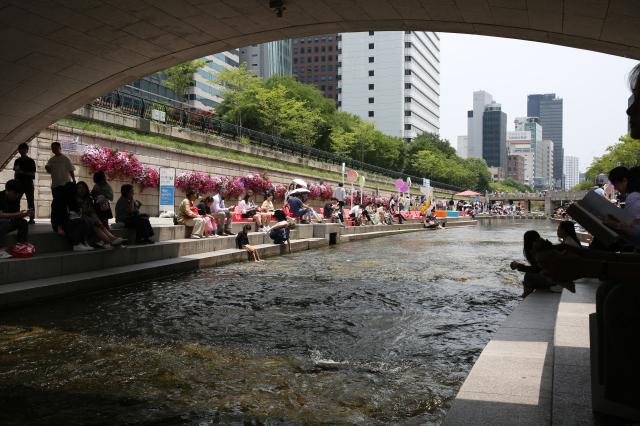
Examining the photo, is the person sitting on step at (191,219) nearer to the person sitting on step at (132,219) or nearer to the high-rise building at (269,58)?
the person sitting on step at (132,219)

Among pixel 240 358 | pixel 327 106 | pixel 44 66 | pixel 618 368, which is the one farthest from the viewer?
pixel 327 106

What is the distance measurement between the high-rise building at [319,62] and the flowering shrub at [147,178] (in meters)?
114

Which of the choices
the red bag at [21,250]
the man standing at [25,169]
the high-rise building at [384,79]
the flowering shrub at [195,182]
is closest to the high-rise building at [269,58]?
the high-rise building at [384,79]

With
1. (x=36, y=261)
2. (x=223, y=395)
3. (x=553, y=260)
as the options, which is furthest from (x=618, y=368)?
(x=36, y=261)

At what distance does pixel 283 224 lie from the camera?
16109 millimetres

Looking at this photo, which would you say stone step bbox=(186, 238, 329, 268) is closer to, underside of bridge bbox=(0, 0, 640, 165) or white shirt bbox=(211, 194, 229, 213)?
white shirt bbox=(211, 194, 229, 213)

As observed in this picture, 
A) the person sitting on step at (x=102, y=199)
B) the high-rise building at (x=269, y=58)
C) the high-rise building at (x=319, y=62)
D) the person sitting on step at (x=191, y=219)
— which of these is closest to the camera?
the person sitting on step at (x=102, y=199)

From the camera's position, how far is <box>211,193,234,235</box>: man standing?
15.1 metres

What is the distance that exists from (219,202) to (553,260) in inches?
534

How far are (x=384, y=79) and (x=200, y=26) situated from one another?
118 meters

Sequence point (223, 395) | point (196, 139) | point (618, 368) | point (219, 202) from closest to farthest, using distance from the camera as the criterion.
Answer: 1. point (618, 368)
2. point (223, 395)
3. point (219, 202)
4. point (196, 139)

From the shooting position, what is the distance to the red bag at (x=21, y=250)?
8.54 meters

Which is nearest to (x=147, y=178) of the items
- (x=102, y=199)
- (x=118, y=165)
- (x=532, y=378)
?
(x=118, y=165)

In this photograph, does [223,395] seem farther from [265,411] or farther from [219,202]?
[219,202]
